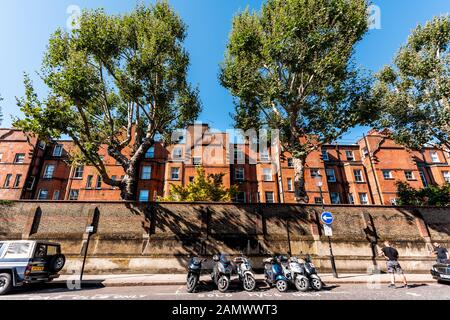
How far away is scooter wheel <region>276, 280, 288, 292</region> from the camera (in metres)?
8.80

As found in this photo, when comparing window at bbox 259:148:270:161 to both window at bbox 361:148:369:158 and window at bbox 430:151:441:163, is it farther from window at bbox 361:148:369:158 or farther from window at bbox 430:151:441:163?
window at bbox 430:151:441:163

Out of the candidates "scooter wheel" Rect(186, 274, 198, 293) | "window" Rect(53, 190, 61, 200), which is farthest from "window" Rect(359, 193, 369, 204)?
"window" Rect(53, 190, 61, 200)

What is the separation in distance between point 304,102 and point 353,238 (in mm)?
10090

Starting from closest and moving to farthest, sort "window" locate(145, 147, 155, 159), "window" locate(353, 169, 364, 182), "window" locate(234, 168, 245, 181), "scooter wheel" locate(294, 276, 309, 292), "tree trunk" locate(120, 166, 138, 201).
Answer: "scooter wheel" locate(294, 276, 309, 292) < "tree trunk" locate(120, 166, 138, 201) < "window" locate(234, 168, 245, 181) < "window" locate(145, 147, 155, 159) < "window" locate(353, 169, 364, 182)

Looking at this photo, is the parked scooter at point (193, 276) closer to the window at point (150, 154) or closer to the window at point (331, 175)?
the window at point (150, 154)

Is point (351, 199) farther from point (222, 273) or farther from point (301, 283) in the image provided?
point (222, 273)

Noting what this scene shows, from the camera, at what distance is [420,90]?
1655 cm

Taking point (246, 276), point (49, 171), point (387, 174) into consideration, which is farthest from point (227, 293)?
point (49, 171)

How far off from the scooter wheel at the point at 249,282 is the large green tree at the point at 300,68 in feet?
25.0

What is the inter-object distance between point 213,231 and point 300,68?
12334 millimetres

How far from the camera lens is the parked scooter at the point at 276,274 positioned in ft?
29.2

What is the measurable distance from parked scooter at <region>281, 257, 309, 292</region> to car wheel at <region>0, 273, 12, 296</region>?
11524mm

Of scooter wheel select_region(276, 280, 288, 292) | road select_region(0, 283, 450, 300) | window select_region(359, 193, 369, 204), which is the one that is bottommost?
road select_region(0, 283, 450, 300)

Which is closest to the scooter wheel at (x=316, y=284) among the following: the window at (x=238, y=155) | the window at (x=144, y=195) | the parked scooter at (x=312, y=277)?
the parked scooter at (x=312, y=277)
